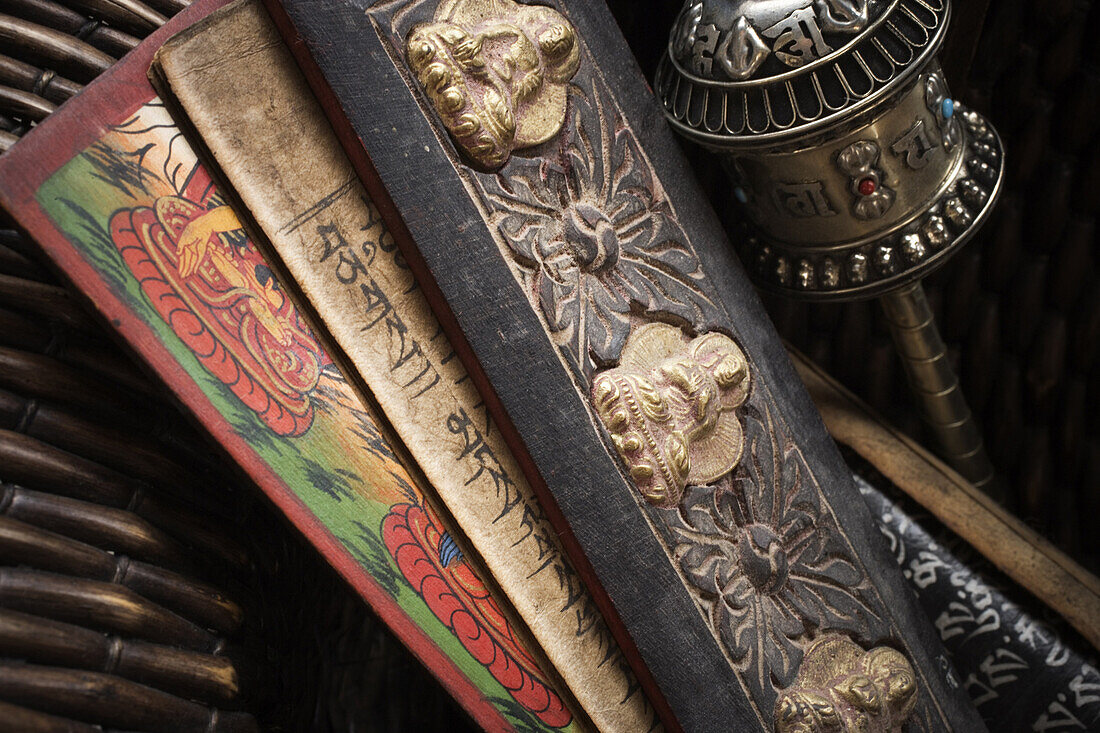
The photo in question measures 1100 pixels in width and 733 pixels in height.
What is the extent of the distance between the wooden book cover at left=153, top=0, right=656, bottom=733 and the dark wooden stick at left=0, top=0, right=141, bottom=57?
0.09m

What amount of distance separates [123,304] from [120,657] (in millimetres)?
189

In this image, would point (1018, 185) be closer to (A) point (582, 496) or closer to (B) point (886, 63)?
(B) point (886, 63)

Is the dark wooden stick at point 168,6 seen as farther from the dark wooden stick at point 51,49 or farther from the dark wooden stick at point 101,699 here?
the dark wooden stick at point 101,699

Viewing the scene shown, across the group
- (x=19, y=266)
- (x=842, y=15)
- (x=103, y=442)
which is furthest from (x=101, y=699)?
(x=842, y=15)

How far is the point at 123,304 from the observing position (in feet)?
1.55

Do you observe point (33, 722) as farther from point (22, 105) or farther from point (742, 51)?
point (742, 51)

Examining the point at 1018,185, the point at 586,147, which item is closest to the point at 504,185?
the point at 586,147

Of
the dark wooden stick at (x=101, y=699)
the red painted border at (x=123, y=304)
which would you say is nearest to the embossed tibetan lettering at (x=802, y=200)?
the red painted border at (x=123, y=304)

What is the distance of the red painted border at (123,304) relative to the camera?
457mm

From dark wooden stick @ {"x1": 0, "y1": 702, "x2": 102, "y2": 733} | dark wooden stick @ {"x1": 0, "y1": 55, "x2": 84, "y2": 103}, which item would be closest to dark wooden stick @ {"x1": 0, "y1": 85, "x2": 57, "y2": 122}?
dark wooden stick @ {"x1": 0, "y1": 55, "x2": 84, "y2": 103}

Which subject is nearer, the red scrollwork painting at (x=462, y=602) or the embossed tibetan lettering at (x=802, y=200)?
the red scrollwork painting at (x=462, y=602)

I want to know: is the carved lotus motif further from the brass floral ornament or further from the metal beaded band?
the brass floral ornament

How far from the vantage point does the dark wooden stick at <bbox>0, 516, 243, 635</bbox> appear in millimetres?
441

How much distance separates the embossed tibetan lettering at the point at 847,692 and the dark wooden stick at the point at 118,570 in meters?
0.37
